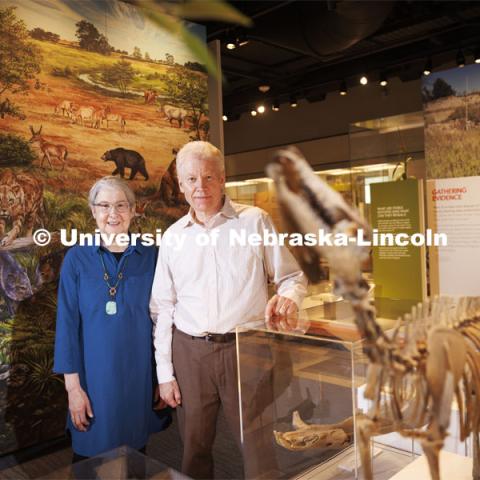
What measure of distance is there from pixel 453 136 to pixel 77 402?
4.68 m

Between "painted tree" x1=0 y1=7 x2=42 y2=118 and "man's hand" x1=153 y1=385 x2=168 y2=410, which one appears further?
"painted tree" x1=0 y1=7 x2=42 y2=118

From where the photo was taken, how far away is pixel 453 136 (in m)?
5.58

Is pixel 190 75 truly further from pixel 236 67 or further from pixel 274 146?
pixel 274 146

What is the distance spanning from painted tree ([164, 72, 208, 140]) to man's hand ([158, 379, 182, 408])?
111 inches

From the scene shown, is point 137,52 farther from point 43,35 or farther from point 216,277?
point 216,277

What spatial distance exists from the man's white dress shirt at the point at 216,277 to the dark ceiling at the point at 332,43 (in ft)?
9.37

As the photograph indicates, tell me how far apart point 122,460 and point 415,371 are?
58.8 inches

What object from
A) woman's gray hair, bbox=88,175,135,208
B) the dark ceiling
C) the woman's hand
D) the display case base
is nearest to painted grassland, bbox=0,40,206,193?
the dark ceiling

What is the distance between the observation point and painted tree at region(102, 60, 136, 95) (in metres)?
4.20

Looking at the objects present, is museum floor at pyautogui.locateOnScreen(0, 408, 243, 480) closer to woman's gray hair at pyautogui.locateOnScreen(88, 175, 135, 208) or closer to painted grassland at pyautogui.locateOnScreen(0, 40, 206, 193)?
woman's gray hair at pyautogui.locateOnScreen(88, 175, 135, 208)

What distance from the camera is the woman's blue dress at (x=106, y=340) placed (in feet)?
8.06

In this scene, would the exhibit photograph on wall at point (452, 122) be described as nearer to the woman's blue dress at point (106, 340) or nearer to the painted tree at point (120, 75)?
the painted tree at point (120, 75)

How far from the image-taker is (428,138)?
5.82 m

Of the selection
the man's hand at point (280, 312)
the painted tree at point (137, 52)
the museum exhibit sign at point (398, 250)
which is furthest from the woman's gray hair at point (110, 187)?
the museum exhibit sign at point (398, 250)
